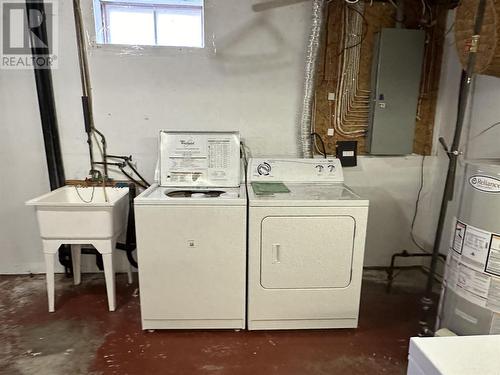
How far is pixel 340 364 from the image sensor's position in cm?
189

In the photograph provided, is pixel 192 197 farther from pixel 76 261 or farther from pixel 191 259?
pixel 76 261

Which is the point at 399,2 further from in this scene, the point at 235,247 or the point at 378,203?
the point at 235,247

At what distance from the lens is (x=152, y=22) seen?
2643mm

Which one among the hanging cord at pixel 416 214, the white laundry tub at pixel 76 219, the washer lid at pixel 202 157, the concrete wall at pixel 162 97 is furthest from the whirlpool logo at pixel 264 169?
the hanging cord at pixel 416 214

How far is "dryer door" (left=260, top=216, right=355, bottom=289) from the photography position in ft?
6.61

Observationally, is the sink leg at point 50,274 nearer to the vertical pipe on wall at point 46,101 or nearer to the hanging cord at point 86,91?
the hanging cord at point 86,91

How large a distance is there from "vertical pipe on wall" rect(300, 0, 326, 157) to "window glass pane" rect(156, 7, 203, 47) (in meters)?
0.87

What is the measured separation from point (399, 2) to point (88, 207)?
2738 mm

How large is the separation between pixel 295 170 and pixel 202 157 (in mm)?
700

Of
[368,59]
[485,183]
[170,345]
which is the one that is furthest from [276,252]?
[368,59]

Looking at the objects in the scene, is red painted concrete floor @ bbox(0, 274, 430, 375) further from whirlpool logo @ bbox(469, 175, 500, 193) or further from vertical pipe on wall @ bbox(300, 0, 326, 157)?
vertical pipe on wall @ bbox(300, 0, 326, 157)

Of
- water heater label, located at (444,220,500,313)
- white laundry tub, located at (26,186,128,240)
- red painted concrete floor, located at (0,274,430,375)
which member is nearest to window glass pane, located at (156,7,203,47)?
white laundry tub, located at (26,186,128,240)

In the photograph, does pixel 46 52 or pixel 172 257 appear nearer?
pixel 172 257

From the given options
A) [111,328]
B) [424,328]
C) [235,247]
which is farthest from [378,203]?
[111,328]
